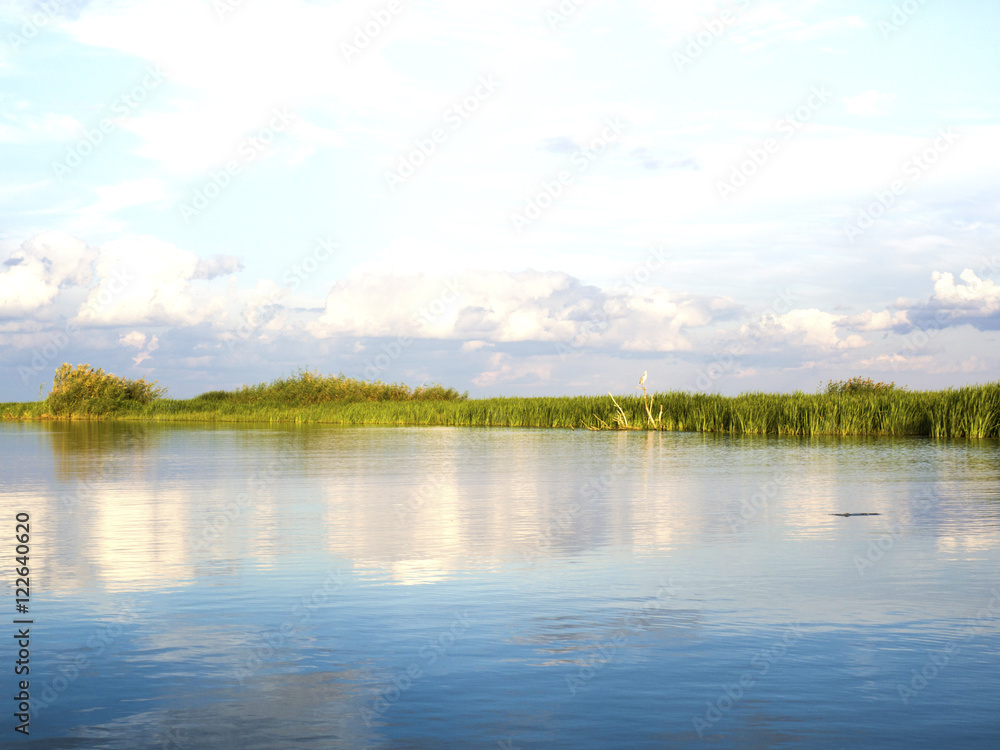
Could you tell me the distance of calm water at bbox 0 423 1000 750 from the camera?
17.8 feet

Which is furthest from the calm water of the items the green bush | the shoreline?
the green bush

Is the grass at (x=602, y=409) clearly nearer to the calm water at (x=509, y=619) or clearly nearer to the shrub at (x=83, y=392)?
the shrub at (x=83, y=392)

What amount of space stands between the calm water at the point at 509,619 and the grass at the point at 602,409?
19.3 metres

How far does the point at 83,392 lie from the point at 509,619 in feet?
250

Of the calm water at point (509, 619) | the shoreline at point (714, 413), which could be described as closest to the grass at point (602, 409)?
the shoreline at point (714, 413)

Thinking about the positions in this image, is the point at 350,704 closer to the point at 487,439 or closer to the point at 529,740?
the point at 529,740

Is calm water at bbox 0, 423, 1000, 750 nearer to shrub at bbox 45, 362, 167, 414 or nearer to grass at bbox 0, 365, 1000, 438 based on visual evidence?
grass at bbox 0, 365, 1000, 438

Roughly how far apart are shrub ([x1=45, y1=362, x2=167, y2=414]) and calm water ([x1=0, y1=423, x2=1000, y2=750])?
63.9 m

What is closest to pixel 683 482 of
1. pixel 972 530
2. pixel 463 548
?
pixel 972 530

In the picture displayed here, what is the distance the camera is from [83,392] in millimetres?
75438

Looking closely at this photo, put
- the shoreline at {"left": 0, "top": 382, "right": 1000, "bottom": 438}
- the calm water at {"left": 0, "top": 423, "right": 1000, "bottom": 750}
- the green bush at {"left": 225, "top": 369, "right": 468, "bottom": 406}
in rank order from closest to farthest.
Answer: the calm water at {"left": 0, "top": 423, "right": 1000, "bottom": 750} < the shoreline at {"left": 0, "top": 382, "right": 1000, "bottom": 438} < the green bush at {"left": 225, "top": 369, "right": 468, "bottom": 406}

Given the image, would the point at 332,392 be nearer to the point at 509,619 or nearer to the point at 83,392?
the point at 83,392

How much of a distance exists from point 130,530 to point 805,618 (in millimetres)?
9142

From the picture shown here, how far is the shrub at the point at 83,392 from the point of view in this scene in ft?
247
